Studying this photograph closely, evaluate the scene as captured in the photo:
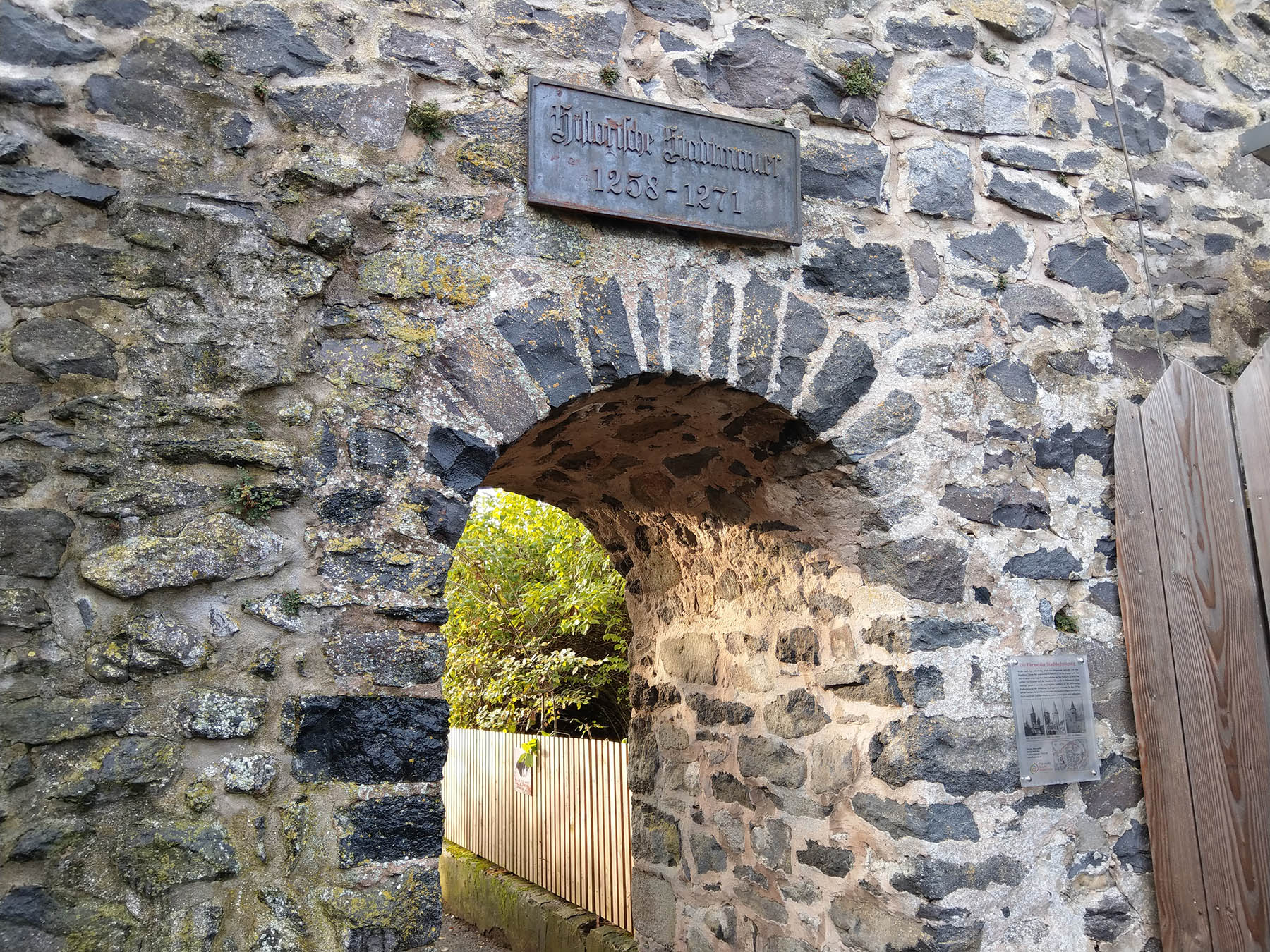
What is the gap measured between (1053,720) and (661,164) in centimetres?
183

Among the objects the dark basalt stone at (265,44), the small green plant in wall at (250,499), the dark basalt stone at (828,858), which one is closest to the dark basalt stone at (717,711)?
the dark basalt stone at (828,858)

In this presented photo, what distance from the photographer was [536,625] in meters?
6.38

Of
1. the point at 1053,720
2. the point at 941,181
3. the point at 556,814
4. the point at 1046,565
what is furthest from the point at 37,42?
the point at 556,814

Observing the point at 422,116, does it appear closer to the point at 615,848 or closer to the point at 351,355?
the point at 351,355

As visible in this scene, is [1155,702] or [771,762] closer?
[1155,702]

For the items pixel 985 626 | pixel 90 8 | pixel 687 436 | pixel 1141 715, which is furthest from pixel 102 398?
pixel 1141 715

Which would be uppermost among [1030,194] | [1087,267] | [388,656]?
[1030,194]

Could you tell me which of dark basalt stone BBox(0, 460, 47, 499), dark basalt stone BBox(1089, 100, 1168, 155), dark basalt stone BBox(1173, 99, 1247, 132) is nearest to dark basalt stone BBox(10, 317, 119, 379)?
dark basalt stone BBox(0, 460, 47, 499)

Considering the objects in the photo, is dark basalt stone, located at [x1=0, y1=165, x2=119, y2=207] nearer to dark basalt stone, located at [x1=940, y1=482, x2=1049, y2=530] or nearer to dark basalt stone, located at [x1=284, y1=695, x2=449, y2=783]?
dark basalt stone, located at [x1=284, y1=695, x2=449, y2=783]

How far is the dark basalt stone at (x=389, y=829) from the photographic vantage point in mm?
1979

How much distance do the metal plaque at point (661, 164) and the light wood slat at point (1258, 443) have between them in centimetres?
140

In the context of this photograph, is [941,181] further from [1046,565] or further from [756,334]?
[1046,565]

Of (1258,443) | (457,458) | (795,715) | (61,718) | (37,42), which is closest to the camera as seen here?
(61,718)

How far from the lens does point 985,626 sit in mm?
2625
